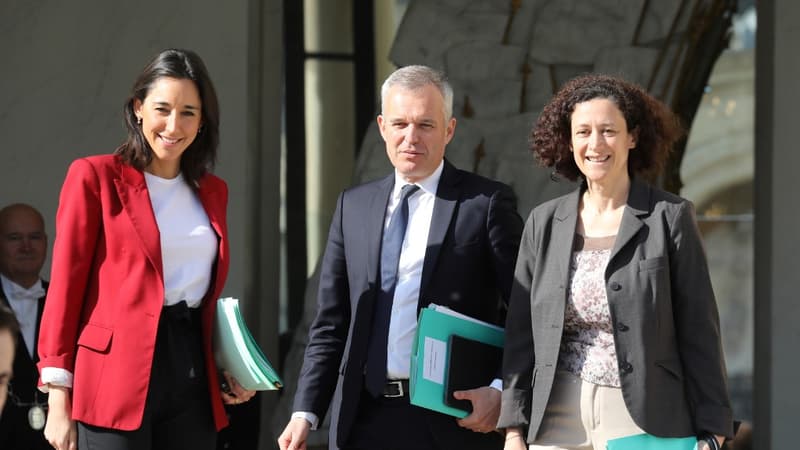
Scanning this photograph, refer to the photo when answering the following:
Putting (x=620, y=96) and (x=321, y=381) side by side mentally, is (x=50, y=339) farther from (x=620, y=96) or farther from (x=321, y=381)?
(x=620, y=96)

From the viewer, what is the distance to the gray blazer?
357cm

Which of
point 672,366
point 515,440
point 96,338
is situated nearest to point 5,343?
point 96,338

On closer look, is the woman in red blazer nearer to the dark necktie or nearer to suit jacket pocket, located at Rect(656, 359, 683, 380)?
the dark necktie

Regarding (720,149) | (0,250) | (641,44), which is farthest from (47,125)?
(720,149)

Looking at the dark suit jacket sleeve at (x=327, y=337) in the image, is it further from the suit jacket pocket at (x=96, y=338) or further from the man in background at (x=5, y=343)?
the man in background at (x=5, y=343)

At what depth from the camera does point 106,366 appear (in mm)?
3697

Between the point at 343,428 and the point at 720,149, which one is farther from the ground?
the point at 720,149

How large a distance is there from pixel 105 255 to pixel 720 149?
11.4 m

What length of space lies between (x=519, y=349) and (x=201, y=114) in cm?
113

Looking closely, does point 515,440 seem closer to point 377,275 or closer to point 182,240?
point 377,275

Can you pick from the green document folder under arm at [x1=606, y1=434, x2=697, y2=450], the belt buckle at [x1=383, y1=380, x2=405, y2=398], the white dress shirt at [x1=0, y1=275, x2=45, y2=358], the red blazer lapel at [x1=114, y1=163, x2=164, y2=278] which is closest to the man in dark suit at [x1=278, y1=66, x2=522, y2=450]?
the belt buckle at [x1=383, y1=380, x2=405, y2=398]

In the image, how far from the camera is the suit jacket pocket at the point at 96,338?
369 centimetres

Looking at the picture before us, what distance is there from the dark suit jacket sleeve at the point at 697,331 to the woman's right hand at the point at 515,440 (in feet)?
1.60

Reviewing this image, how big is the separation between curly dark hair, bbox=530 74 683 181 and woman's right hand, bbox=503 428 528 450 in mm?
763
